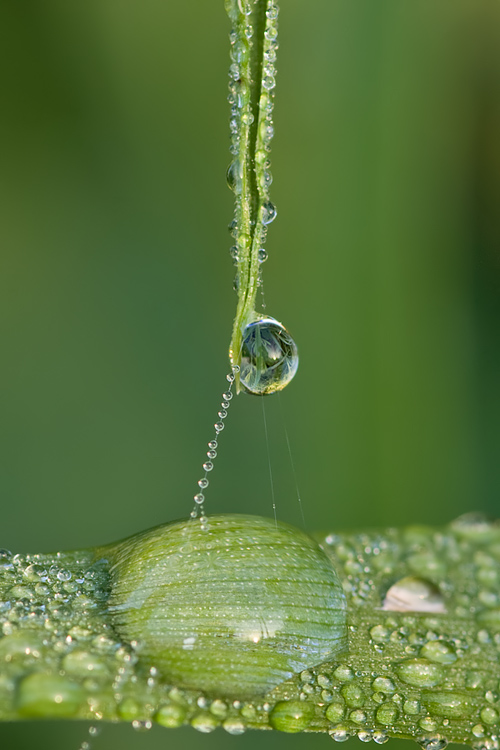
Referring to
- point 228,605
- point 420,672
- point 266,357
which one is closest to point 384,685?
point 420,672

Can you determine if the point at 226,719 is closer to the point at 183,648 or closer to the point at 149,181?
the point at 183,648

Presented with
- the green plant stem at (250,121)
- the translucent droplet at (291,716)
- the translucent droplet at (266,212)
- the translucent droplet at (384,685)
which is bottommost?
the translucent droplet at (384,685)

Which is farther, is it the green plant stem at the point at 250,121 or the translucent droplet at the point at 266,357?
the translucent droplet at the point at 266,357

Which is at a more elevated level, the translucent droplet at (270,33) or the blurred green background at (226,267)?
the translucent droplet at (270,33)

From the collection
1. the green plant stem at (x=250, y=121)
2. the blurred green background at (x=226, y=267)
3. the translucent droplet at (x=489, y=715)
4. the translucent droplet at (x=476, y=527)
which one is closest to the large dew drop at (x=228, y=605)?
the translucent droplet at (x=489, y=715)

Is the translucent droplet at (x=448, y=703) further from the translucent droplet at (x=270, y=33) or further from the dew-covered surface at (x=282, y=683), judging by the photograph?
the translucent droplet at (x=270, y=33)

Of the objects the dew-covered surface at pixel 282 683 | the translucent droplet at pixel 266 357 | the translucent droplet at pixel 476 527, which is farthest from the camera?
the translucent droplet at pixel 476 527

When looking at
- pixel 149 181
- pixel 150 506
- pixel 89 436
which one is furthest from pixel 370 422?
pixel 149 181

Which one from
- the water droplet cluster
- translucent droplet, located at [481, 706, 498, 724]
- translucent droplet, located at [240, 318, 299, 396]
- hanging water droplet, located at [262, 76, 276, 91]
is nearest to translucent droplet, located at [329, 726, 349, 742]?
the water droplet cluster
